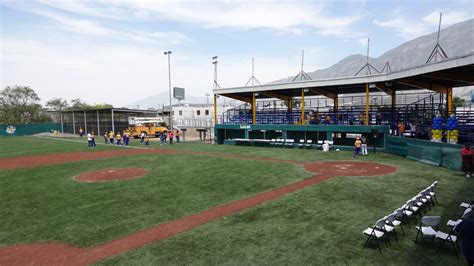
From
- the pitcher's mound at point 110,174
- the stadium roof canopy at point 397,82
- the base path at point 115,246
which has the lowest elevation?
the base path at point 115,246

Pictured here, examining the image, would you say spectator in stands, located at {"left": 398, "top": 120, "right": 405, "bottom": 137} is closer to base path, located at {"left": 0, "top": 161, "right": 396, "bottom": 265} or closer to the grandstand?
the grandstand

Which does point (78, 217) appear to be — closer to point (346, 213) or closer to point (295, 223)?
point (295, 223)

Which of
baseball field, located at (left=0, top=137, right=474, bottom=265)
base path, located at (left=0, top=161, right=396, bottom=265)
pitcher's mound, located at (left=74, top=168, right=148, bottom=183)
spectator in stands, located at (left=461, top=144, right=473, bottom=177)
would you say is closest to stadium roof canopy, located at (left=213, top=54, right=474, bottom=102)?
spectator in stands, located at (left=461, top=144, right=473, bottom=177)

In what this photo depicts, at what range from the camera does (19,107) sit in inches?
2901

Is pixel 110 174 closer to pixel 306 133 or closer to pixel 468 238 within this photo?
pixel 468 238

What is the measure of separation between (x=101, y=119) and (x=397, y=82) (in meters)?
49.4

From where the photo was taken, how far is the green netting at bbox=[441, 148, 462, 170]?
16.6 metres

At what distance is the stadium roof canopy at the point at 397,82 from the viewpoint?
717 inches

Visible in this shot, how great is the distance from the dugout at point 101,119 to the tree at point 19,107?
54.0 feet

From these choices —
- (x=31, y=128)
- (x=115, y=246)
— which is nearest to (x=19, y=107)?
(x=31, y=128)

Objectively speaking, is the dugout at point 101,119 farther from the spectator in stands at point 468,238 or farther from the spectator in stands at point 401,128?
the spectator in stands at point 468,238

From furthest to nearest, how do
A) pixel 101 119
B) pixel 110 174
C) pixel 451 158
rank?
pixel 101 119
pixel 110 174
pixel 451 158

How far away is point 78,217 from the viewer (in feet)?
34.7

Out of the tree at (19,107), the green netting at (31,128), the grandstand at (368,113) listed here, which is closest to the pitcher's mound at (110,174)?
the grandstand at (368,113)
